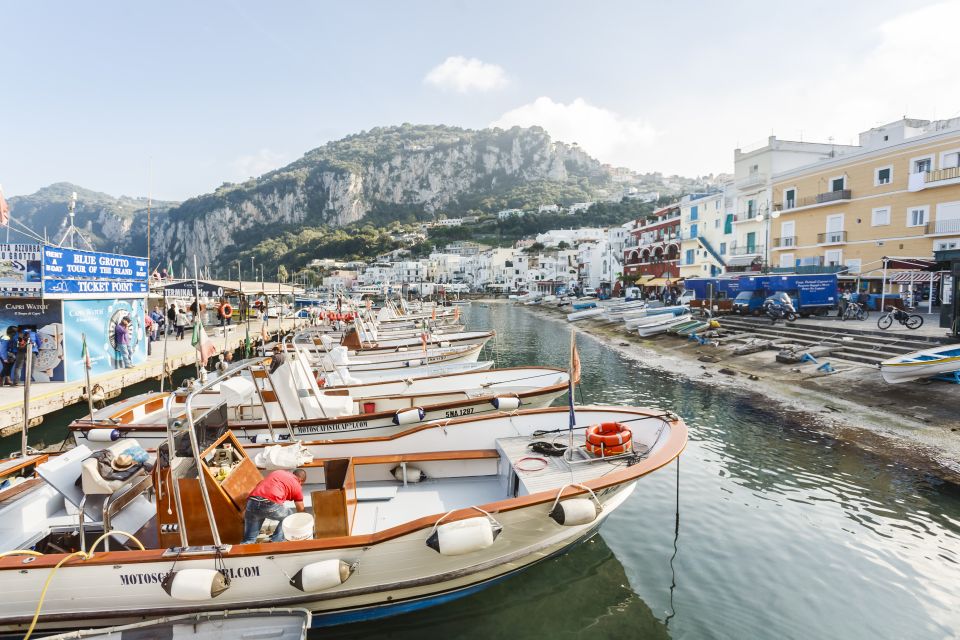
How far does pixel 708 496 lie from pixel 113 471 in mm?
9999

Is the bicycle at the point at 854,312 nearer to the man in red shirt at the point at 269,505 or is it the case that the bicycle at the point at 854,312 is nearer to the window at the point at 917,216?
the window at the point at 917,216

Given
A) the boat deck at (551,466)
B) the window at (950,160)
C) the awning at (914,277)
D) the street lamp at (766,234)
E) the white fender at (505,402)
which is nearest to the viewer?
the boat deck at (551,466)

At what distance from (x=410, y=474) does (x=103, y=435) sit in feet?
21.6

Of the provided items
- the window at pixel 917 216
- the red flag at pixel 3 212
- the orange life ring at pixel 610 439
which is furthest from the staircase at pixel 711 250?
the red flag at pixel 3 212

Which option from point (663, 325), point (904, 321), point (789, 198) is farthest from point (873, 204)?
point (663, 325)

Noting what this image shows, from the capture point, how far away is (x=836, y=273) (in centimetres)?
2947

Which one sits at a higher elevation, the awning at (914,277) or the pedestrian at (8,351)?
the awning at (914,277)

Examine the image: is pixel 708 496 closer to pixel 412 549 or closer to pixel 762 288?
pixel 412 549

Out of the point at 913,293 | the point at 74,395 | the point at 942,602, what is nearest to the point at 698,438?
the point at 942,602

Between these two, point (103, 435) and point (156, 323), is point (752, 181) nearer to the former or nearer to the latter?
point (156, 323)

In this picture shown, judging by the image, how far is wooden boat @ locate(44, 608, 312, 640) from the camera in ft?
15.2

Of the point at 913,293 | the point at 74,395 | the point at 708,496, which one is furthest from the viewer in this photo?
the point at 913,293

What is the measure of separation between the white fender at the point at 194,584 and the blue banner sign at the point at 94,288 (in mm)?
15487

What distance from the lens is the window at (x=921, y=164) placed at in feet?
88.8
